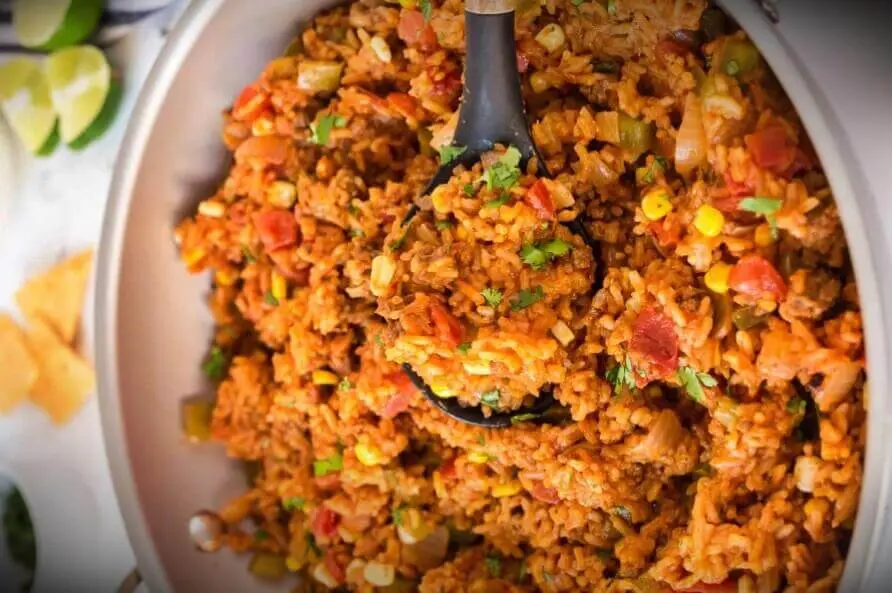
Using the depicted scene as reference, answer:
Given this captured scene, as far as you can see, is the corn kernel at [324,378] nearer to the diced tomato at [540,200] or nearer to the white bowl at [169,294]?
the white bowl at [169,294]

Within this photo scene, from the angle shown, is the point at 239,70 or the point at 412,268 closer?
the point at 412,268

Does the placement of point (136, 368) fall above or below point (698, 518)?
below

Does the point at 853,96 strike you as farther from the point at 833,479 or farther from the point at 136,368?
the point at 136,368

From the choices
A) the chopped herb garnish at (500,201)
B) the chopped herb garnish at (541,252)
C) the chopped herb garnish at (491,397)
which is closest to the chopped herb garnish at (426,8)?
the chopped herb garnish at (500,201)

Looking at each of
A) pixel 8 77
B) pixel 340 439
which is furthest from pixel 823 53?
pixel 8 77

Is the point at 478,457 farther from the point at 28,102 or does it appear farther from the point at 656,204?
the point at 28,102

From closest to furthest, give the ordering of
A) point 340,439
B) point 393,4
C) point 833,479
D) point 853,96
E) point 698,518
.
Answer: point 853,96, point 833,479, point 698,518, point 393,4, point 340,439
